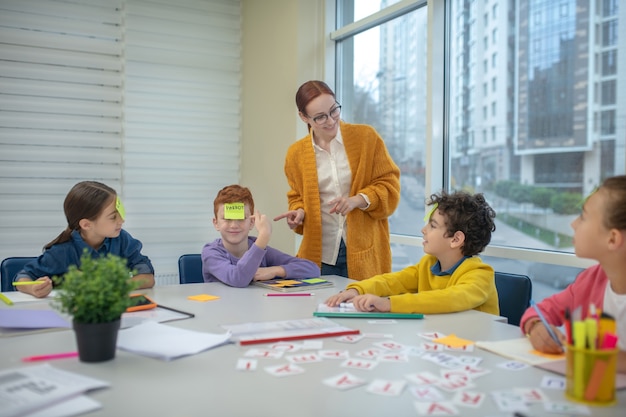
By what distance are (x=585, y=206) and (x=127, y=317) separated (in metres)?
1.34

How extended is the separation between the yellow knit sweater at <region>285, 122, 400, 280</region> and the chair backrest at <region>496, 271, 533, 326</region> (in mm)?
762

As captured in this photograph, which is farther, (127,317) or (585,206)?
(127,317)

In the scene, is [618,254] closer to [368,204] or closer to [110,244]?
[368,204]

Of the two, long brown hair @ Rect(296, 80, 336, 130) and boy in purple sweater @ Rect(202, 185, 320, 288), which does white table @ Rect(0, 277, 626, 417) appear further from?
long brown hair @ Rect(296, 80, 336, 130)

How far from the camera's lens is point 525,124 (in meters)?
2.80

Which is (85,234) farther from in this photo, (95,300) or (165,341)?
(95,300)

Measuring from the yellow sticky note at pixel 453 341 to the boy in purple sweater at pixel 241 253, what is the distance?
1039 millimetres

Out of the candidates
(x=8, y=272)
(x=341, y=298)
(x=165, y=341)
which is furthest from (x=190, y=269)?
(x=165, y=341)

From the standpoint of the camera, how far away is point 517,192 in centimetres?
286

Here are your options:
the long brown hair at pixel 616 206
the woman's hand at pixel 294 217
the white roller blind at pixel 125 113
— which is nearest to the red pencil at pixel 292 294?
the woman's hand at pixel 294 217

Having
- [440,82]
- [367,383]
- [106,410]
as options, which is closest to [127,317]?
[106,410]

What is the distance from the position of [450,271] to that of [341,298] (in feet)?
1.43

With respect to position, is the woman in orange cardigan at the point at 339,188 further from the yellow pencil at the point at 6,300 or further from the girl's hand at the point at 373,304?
the yellow pencil at the point at 6,300

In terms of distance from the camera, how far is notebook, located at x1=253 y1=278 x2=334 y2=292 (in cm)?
229
